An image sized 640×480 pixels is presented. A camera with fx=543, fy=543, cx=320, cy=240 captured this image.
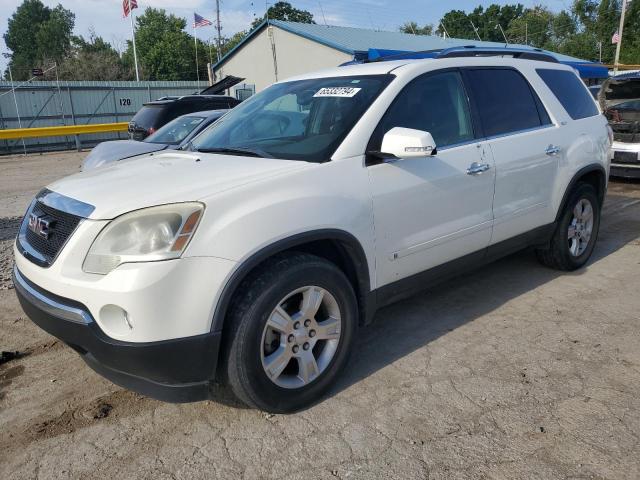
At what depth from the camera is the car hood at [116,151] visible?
759 centimetres

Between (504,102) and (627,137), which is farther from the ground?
(504,102)

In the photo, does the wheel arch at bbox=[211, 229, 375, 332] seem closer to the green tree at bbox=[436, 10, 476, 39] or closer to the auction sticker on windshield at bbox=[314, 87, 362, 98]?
the auction sticker on windshield at bbox=[314, 87, 362, 98]

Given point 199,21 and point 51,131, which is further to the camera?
point 199,21

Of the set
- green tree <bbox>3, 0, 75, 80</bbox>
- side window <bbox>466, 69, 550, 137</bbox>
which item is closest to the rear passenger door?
side window <bbox>466, 69, 550, 137</bbox>

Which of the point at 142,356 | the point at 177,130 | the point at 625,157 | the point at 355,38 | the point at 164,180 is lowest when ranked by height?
the point at 625,157

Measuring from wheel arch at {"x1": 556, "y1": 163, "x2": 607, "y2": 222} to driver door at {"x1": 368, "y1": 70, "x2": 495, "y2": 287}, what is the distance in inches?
45.1

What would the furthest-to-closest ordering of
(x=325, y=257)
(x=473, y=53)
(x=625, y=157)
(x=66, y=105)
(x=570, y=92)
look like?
(x=66, y=105)
(x=625, y=157)
(x=570, y=92)
(x=473, y=53)
(x=325, y=257)

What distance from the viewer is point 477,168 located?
3.66 meters

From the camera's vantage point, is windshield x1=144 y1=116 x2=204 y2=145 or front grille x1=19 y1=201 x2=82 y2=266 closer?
front grille x1=19 y1=201 x2=82 y2=266

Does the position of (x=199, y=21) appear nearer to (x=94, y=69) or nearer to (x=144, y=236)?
(x=94, y=69)

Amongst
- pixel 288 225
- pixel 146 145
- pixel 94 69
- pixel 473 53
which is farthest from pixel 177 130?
pixel 94 69

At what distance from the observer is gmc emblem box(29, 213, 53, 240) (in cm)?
272

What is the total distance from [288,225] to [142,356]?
91cm

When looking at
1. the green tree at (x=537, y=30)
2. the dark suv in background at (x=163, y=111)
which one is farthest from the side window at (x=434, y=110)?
the green tree at (x=537, y=30)
